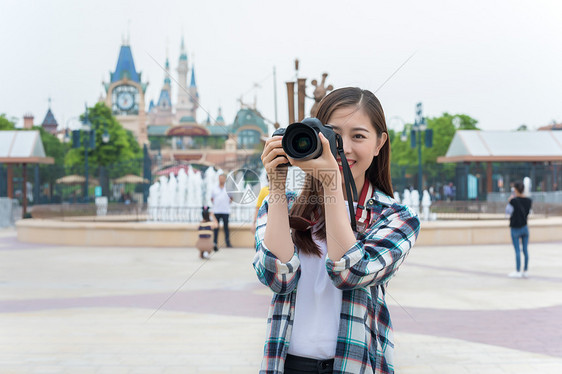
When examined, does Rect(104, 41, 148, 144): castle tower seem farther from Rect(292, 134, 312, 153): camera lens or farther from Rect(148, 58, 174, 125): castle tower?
Rect(292, 134, 312, 153): camera lens

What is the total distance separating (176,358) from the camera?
450 cm

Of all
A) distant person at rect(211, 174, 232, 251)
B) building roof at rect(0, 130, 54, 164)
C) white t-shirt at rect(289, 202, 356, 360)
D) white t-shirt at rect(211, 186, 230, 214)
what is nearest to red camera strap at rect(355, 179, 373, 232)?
white t-shirt at rect(289, 202, 356, 360)

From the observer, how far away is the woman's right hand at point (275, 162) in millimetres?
1419

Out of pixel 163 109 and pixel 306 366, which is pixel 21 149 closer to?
pixel 306 366

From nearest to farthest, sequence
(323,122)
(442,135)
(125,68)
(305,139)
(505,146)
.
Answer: (305,139) < (323,122) < (505,146) < (442,135) < (125,68)

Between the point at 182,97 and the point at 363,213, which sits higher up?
the point at 182,97

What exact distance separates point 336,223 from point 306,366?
1.34ft

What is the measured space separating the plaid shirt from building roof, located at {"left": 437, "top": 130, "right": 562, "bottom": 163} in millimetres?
25574

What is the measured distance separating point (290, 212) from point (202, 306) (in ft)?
17.3

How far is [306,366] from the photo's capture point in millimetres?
1508

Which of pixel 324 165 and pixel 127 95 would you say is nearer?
pixel 324 165

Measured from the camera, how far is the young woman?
145 cm

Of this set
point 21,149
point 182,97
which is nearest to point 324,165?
point 21,149

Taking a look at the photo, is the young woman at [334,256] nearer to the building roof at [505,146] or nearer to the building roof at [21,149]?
the building roof at [21,149]
